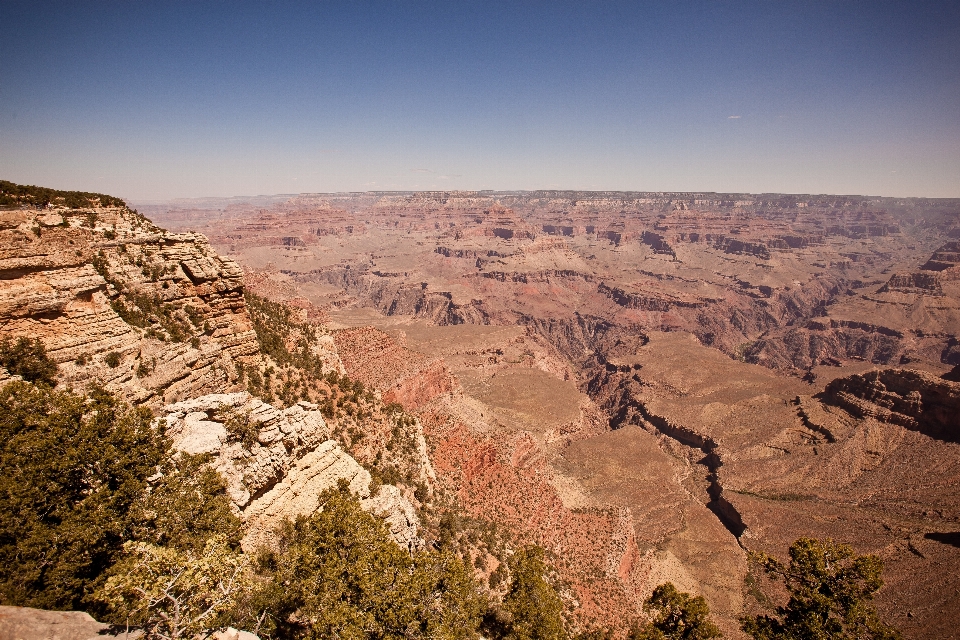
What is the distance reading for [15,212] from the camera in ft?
56.3

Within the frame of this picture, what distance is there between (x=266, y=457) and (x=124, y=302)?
37.5 ft

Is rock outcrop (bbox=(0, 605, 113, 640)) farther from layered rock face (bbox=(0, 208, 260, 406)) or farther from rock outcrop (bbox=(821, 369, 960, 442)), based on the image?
rock outcrop (bbox=(821, 369, 960, 442))

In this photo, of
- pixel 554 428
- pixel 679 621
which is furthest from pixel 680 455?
pixel 679 621

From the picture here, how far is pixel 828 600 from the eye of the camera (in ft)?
60.2

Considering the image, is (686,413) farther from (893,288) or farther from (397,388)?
(893,288)

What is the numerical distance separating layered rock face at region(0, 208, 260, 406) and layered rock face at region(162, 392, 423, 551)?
2.66 metres

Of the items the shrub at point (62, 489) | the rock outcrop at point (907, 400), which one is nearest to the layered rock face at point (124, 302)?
the shrub at point (62, 489)

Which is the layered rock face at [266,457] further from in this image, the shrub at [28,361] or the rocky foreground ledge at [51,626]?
the rocky foreground ledge at [51,626]

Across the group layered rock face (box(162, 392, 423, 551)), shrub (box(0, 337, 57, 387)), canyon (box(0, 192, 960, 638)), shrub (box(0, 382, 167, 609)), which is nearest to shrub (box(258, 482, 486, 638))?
layered rock face (box(162, 392, 423, 551))

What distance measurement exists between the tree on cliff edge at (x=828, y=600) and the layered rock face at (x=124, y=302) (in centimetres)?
2888

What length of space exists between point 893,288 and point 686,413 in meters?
160

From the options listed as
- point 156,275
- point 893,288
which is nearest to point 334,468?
point 156,275

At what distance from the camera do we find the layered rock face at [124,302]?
15438mm

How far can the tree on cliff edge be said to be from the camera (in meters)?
17.8
